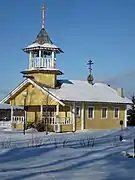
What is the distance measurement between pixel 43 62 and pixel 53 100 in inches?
159

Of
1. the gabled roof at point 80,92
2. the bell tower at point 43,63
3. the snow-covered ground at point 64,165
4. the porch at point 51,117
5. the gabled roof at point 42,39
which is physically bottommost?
the snow-covered ground at point 64,165

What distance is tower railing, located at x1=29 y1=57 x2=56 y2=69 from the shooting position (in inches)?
1351

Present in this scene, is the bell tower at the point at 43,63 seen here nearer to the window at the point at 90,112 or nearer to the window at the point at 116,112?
the window at the point at 90,112

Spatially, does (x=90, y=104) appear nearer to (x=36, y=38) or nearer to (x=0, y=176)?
(x=36, y=38)

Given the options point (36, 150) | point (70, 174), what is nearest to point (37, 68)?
point (36, 150)

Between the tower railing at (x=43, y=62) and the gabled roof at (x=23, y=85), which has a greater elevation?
the tower railing at (x=43, y=62)

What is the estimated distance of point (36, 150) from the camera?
15094 mm

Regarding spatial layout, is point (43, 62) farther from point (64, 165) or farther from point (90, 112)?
point (64, 165)

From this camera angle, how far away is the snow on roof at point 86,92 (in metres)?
33.8

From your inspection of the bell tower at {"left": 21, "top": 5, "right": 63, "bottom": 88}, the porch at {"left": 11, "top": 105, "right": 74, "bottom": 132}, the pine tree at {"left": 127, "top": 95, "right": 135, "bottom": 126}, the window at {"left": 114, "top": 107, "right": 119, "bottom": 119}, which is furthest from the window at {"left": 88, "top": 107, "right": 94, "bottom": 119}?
the pine tree at {"left": 127, "top": 95, "right": 135, "bottom": 126}

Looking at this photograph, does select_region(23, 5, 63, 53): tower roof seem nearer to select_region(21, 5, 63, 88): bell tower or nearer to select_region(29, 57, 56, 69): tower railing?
select_region(21, 5, 63, 88): bell tower

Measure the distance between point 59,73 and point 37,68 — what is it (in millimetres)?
2026

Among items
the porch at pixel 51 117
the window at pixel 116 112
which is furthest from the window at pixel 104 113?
the porch at pixel 51 117

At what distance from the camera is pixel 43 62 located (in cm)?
3444
